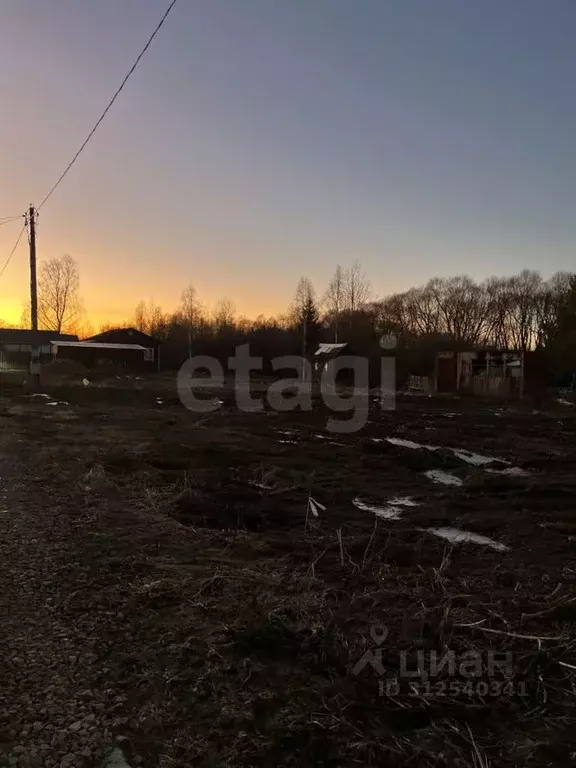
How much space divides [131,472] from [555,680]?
7.78m

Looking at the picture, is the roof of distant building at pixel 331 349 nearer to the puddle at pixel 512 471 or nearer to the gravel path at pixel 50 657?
the puddle at pixel 512 471

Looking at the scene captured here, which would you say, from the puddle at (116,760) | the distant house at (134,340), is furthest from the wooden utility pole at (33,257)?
the distant house at (134,340)

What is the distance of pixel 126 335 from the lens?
6184 centimetres

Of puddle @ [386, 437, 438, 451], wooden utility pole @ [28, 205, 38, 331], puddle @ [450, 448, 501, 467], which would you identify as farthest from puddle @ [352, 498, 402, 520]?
wooden utility pole @ [28, 205, 38, 331]

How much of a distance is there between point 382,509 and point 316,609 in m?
4.35

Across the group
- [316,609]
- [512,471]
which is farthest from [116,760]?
[512,471]

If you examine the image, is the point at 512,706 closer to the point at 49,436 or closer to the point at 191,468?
the point at 191,468

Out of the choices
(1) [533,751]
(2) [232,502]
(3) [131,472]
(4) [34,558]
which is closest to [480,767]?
(1) [533,751]

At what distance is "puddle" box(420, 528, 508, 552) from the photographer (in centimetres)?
666

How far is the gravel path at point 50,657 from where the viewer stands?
8.71 ft

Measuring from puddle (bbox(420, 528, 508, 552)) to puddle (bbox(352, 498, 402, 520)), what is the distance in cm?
74

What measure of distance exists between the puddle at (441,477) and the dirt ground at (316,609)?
9.7 inches

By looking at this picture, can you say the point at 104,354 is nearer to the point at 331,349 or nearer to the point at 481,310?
the point at 331,349

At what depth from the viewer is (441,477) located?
37.5 feet
